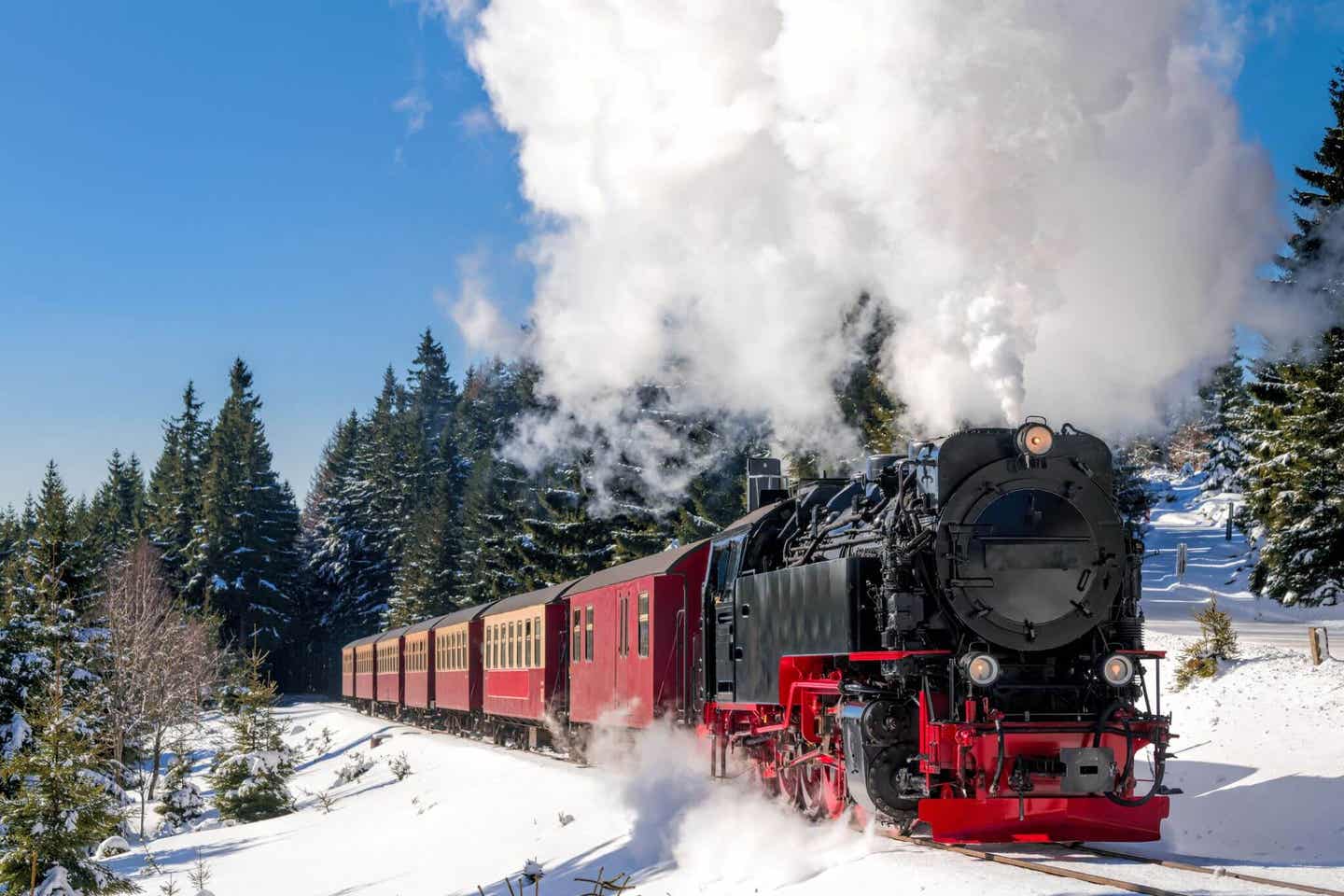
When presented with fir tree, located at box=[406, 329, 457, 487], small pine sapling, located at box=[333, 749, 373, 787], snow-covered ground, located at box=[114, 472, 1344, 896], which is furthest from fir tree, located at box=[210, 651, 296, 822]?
fir tree, located at box=[406, 329, 457, 487]

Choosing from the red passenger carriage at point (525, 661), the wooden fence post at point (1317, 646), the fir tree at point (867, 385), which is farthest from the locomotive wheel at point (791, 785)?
the red passenger carriage at point (525, 661)

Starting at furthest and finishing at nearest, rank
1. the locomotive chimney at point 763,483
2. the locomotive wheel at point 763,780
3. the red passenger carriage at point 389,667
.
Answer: the red passenger carriage at point 389,667, the locomotive chimney at point 763,483, the locomotive wheel at point 763,780

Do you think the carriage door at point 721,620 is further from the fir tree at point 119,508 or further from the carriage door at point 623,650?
the fir tree at point 119,508

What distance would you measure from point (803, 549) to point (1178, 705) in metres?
8.71

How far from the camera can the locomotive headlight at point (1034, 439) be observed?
32.6 ft

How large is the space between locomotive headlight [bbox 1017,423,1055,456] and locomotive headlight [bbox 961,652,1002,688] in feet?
5.50

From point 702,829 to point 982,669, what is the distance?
432 cm

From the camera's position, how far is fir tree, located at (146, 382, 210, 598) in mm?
80062

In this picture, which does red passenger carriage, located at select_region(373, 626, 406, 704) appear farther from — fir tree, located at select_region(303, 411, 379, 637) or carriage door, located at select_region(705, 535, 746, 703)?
fir tree, located at select_region(303, 411, 379, 637)

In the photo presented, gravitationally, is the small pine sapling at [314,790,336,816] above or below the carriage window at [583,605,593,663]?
below

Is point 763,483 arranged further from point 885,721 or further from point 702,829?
point 885,721

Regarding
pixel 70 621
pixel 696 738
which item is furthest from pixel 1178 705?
pixel 70 621

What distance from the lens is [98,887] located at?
49.9ft

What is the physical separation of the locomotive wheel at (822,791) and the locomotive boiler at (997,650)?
0.53ft
